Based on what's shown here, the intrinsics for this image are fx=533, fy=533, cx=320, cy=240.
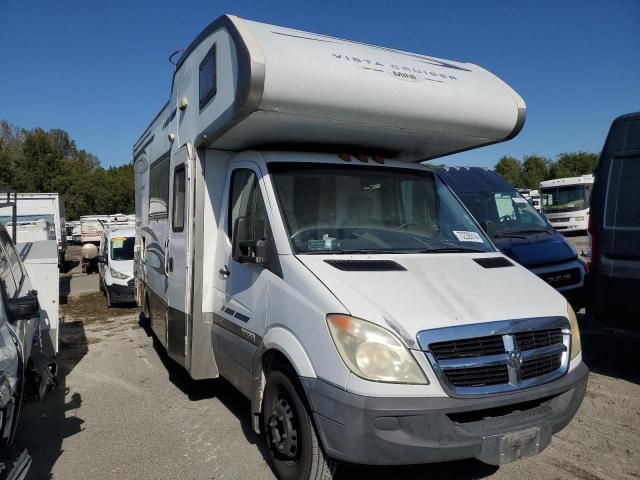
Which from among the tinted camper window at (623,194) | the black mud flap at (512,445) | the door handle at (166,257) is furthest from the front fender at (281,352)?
the tinted camper window at (623,194)

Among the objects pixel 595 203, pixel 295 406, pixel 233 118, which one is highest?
pixel 233 118

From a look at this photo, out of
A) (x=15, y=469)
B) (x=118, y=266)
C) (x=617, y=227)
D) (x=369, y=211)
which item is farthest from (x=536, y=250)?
(x=118, y=266)

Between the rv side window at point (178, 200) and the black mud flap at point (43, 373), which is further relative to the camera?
the rv side window at point (178, 200)

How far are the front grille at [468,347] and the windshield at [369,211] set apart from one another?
3.49 ft

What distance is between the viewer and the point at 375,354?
9.53ft

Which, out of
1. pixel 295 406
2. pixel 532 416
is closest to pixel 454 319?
pixel 532 416

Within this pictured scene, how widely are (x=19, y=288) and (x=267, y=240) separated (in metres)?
2.50

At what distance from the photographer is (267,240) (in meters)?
3.80

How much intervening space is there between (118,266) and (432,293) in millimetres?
10313

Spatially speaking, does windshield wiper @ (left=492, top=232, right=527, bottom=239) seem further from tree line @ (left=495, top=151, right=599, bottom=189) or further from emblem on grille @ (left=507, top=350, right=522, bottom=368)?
tree line @ (left=495, top=151, right=599, bottom=189)

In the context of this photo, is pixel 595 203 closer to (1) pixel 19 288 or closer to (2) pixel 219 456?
(2) pixel 219 456

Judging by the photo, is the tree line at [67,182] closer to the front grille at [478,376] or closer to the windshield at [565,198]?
the windshield at [565,198]

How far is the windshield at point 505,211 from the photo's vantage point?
8.44 meters

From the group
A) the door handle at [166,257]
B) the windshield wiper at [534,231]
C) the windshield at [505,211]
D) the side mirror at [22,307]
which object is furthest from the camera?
the windshield at [505,211]
